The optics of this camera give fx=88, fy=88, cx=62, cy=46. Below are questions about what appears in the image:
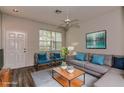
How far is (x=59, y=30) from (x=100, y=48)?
3.33 m

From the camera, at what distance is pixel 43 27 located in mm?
5551

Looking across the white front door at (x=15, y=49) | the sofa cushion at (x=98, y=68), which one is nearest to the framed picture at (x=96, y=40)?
the sofa cushion at (x=98, y=68)

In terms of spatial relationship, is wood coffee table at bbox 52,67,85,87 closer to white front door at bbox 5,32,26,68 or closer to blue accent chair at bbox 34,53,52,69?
blue accent chair at bbox 34,53,52,69

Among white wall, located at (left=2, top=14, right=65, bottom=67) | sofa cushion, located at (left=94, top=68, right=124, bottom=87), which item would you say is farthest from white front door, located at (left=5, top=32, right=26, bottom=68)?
sofa cushion, located at (left=94, top=68, right=124, bottom=87)

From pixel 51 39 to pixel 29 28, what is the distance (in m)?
1.66

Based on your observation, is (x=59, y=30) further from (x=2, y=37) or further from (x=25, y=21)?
(x=2, y=37)

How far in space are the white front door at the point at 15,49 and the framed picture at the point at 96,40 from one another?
345cm

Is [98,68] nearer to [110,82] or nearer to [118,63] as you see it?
[118,63]

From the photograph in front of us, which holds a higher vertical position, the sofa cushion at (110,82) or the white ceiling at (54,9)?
the white ceiling at (54,9)

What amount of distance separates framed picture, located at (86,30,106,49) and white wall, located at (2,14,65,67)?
2821 millimetres

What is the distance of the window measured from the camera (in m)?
5.56

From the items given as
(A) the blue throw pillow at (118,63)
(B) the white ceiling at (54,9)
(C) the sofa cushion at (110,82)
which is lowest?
(C) the sofa cushion at (110,82)

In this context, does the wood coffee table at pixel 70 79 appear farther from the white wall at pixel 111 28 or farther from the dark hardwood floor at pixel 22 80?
the white wall at pixel 111 28

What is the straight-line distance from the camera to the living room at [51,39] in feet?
10.5
